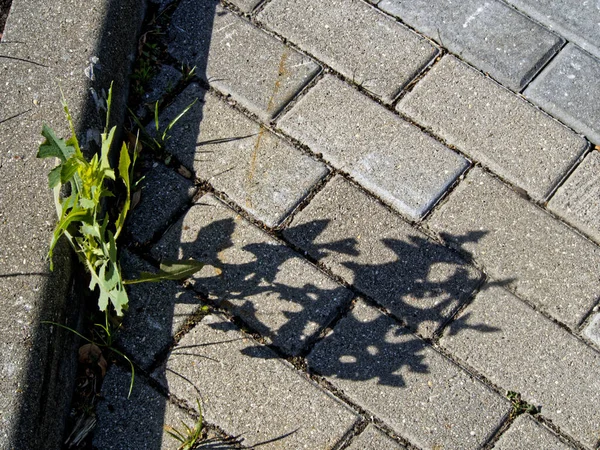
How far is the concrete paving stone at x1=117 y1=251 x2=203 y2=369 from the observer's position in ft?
8.21

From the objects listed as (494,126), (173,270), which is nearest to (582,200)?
(494,126)

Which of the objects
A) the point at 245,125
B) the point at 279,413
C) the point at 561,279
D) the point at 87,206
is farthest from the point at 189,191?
the point at 561,279

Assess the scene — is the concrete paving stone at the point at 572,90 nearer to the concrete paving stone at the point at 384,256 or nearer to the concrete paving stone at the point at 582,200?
the concrete paving stone at the point at 582,200

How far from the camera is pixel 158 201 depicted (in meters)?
2.74

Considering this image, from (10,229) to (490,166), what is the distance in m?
1.61

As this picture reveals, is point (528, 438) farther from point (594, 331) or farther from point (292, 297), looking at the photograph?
point (292, 297)

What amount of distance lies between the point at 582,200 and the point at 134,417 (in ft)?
5.42

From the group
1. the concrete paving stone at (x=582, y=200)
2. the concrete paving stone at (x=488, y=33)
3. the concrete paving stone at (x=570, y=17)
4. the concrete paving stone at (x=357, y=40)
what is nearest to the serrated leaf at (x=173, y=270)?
the concrete paving stone at (x=357, y=40)

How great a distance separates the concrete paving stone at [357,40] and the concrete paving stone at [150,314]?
1051 mm

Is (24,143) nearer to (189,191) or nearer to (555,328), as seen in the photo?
(189,191)

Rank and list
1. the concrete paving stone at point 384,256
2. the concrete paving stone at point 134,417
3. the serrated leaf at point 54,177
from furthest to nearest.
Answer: the concrete paving stone at point 384,256 < the concrete paving stone at point 134,417 < the serrated leaf at point 54,177

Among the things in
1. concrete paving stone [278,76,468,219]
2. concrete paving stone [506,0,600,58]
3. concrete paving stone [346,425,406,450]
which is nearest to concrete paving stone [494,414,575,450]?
concrete paving stone [346,425,406,450]

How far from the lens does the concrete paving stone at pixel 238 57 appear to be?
2.96m

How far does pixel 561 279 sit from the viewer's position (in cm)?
265
